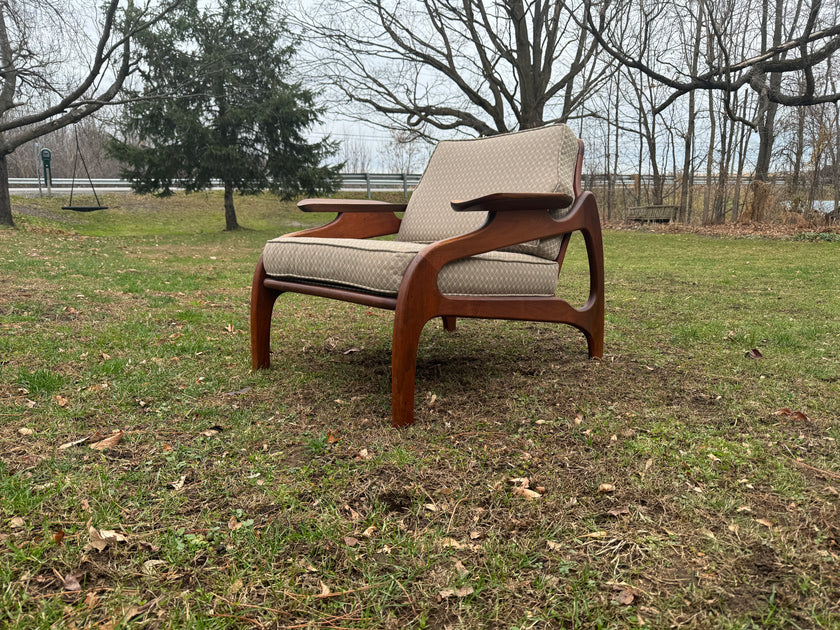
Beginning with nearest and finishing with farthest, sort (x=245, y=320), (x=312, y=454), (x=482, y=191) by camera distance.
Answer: (x=312, y=454) < (x=482, y=191) < (x=245, y=320)

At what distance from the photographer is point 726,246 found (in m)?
10.5

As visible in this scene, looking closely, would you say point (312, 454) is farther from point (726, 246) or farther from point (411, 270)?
point (726, 246)

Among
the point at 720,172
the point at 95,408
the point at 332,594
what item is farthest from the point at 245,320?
the point at 720,172

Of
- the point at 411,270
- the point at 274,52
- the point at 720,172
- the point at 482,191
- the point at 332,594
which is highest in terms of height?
the point at 274,52

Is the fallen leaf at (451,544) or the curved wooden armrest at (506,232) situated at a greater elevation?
the curved wooden armrest at (506,232)

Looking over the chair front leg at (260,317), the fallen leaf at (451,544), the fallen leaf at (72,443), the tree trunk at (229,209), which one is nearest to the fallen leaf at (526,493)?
the fallen leaf at (451,544)

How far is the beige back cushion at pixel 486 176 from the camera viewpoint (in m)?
2.79

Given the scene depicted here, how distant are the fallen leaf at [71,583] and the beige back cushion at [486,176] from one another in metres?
2.04

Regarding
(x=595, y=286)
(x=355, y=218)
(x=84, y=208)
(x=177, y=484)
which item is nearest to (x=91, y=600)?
(x=177, y=484)

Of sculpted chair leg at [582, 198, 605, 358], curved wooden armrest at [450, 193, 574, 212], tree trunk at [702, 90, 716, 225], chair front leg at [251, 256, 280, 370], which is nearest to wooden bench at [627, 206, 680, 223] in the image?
tree trunk at [702, 90, 716, 225]

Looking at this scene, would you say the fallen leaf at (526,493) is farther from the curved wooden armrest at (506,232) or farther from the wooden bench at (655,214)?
the wooden bench at (655,214)

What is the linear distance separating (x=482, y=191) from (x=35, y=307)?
325 cm

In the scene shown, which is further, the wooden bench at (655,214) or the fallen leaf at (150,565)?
the wooden bench at (655,214)

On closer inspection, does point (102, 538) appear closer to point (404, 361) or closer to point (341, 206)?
point (404, 361)
